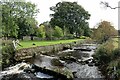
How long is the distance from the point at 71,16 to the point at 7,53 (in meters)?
54.9

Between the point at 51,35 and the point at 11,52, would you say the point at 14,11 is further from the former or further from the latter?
the point at 11,52

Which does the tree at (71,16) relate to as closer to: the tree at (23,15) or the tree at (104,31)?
the tree at (23,15)

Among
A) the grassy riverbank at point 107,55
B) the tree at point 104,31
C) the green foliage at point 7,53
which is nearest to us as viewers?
the grassy riverbank at point 107,55

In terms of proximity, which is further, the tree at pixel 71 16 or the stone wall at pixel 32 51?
the tree at pixel 71 16

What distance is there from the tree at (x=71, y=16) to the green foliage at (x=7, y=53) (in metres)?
49.1

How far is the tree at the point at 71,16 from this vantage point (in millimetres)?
74000

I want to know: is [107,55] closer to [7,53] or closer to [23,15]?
[7,53]

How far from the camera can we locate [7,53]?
22578 millimetres

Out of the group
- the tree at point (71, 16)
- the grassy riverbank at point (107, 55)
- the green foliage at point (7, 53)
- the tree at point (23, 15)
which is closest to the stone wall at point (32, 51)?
the green foliage at point (7, 53)

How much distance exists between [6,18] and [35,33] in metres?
20.6

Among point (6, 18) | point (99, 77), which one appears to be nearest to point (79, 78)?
point (99, 77)

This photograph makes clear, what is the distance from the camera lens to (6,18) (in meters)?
34.0

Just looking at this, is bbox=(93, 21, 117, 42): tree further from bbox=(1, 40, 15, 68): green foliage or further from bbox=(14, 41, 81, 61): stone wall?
bbox=(1, 40, 15, 68): green foliage

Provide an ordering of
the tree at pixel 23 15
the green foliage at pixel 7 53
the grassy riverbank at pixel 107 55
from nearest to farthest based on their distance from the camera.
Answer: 1. the grassy riverbank at pixel 107 55
2. the green foliage at pixel 7 53
3. the tree at pixel 23 15
